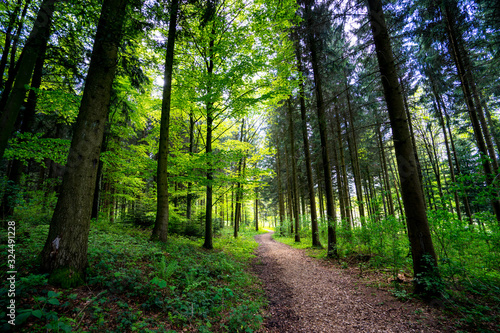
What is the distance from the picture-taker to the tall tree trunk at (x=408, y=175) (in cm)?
459

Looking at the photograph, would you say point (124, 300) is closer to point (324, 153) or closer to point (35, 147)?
point (35, 147)

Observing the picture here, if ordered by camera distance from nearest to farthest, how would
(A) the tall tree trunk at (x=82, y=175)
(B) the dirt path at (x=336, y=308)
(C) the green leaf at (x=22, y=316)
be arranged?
(C) the green leaf at (x=22, y=316), (A) the tall tree trunk at (x=82, y=175), (B) the dirt path at (x=336, y=308)

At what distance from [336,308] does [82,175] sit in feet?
20.2

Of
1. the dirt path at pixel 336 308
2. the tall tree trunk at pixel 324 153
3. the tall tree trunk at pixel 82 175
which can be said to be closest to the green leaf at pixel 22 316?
the tall tree trunk at pixel 82 175

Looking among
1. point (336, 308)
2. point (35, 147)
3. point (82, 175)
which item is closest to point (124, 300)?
point (82, 175)

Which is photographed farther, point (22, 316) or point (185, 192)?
point (185, 192)

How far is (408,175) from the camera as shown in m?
4.92

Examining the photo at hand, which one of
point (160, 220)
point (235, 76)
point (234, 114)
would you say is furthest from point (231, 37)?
point (160, 220)

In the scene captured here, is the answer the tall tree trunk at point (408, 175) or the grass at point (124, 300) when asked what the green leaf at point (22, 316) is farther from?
the tall tree trunk at point (408, 175)

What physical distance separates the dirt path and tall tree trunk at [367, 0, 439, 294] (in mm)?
945

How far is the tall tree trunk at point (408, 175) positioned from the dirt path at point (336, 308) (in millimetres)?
945

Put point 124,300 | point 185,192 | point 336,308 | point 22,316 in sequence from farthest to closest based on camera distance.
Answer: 1. point 185,192
2. point 336,308
3. point 124,300
4. point 22,316

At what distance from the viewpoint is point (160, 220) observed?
7305mm

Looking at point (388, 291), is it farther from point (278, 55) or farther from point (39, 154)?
point (39, 154)
